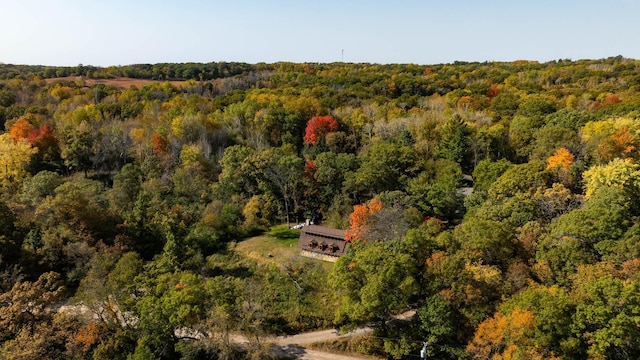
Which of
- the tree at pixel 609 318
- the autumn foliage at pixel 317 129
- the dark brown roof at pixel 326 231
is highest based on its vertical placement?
the autumn foliage at pixel 317 129

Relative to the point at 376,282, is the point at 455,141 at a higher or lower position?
higher

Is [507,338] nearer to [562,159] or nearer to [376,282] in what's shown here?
[376,282]

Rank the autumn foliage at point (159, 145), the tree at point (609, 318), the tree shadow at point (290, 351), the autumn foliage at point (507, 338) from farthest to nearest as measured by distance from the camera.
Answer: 1. the autumn foliage at point (159, 145)
2. the tree shadow at point (290, 351)
3. the autumn foliage at point (507, 338)
4. the tree at point (609, 318)

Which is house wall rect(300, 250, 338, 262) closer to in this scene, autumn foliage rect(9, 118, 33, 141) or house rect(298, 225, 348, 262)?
house rect(298, 225, 348, 262)

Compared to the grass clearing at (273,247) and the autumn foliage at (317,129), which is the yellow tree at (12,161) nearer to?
the grass clearing at (273,247)

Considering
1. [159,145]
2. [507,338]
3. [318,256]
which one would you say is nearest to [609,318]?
[507,338]

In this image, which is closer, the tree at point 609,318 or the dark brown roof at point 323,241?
the tree at point 609,318

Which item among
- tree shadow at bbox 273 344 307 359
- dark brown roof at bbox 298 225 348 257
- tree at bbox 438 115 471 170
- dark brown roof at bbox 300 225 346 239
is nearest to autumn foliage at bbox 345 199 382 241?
dark brown roof at bbox 300 225 346 239

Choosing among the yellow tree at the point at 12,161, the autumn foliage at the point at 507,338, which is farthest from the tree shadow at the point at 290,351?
the yellow tree at the point at 12,161
